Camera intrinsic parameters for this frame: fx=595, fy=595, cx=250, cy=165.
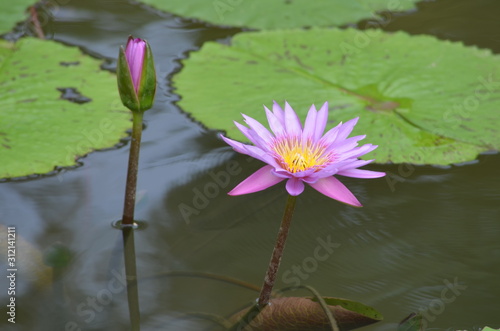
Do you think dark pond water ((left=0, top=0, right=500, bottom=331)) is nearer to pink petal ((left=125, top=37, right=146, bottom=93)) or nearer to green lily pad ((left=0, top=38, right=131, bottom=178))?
green lily pad ((left=0, top=38, right=131, bottom=178))

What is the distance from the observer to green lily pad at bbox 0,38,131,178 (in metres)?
2.18

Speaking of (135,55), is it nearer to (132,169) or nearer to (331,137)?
(132,169)

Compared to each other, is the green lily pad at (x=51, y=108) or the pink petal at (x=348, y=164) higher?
the pink petal at (x=348, y=164)

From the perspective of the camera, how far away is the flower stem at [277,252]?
138cm

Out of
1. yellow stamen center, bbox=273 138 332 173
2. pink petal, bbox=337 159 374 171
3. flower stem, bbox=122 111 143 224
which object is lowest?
flower stem, bbox=122 111 143 224

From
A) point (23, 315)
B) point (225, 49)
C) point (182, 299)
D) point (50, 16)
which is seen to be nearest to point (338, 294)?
point (182, 299)

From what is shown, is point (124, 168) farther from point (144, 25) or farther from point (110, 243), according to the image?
point (144, 25)

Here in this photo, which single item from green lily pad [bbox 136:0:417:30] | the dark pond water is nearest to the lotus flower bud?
the dark pond water

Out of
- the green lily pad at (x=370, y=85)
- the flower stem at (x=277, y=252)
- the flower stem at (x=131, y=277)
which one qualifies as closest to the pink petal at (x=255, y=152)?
the flower stem at (x=277, y=252)

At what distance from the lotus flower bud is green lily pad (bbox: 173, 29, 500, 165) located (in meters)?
0.64

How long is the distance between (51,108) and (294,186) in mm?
1458

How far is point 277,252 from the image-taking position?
142 centimetres

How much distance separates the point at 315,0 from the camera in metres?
3.47

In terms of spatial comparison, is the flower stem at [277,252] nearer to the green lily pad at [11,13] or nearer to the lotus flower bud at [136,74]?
the lotus flower bud at [136,74]
